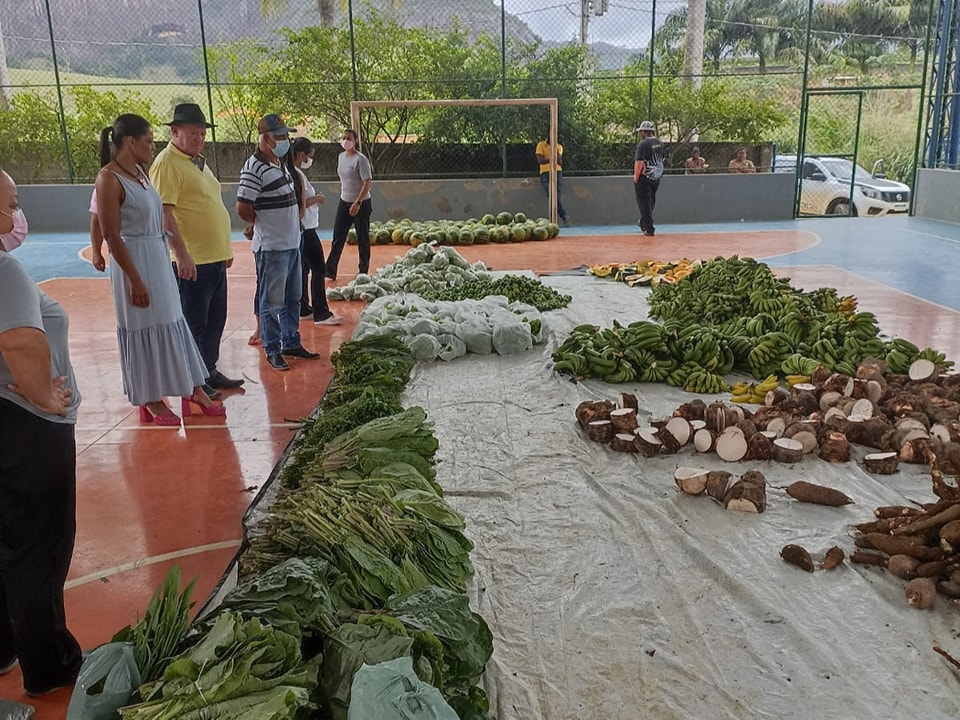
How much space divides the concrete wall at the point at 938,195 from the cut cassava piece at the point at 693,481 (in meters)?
14.3

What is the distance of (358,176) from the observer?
945cm

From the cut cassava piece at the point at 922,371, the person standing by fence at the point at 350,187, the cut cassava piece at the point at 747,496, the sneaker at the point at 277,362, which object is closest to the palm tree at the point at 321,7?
the person standing by fence at the point at 350,187

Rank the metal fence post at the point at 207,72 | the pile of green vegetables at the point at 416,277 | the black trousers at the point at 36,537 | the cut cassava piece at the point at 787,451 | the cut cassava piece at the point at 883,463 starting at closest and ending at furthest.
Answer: the black trousers at the point at 36,537
the cut cassava piece at the point at 883,463
the cut cassava piece at the point at 787,451
the pile of green vegetables at the point at 416,277
the metal fence post at the point at 207,72

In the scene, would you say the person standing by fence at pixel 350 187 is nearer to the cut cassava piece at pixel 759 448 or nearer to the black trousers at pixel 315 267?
the black trousers at pixel 315 267

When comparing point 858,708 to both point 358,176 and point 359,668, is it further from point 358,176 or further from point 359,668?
point 358,176

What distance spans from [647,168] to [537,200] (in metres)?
2.94

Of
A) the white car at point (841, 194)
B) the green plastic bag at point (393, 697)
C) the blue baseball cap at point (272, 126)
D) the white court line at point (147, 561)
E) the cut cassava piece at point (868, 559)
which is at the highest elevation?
the blue baseball cap at point (272, 126)

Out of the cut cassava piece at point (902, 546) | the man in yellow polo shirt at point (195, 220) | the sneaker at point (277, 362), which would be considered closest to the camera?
the cut cassava piece at point (902, 546)

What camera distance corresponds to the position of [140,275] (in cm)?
443

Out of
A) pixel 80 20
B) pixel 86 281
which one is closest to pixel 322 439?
pixel 86 281

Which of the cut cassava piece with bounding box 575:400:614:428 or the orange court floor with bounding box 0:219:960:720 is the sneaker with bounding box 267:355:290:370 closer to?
the orange court floor with bounding box 0:219:960:720

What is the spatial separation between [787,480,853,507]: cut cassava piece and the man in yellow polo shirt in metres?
3.93

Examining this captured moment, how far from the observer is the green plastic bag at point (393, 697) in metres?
1.78

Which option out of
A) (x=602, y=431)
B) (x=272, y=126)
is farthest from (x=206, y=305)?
(x=602, y=431)
